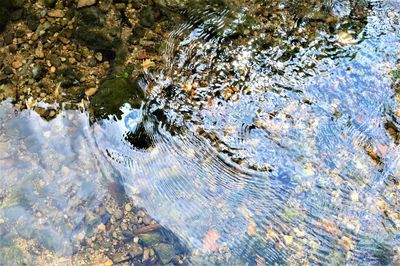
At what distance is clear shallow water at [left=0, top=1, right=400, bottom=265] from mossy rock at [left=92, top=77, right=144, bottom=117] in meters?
0.11

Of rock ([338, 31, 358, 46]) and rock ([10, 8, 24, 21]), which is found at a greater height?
rock ([338, 31, 358, 46])

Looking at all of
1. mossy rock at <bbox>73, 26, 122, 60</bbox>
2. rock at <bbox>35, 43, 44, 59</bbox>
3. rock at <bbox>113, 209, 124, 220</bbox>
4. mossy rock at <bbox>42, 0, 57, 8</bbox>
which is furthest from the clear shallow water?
mossy rock at <bbox>42, 0, 57, 8</bbox>

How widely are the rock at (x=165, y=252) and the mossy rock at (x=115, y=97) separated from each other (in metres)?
1.46

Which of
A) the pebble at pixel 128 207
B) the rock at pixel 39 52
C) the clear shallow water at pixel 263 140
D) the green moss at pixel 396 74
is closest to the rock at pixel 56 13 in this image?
the rock at pixel 39 52

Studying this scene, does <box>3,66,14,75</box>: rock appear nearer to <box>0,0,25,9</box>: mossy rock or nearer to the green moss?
<box>0,0,25,9</box>: mossy rock

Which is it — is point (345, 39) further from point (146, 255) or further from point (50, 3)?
point (50, 3)

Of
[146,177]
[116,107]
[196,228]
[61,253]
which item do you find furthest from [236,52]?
[61,253]

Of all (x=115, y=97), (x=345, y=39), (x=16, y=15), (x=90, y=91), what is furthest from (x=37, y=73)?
(x=345, y=39)

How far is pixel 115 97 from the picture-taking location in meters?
4.36

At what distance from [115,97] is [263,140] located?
165 centimetres

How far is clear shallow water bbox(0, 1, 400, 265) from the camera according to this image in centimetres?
371

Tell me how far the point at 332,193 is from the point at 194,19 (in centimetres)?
262

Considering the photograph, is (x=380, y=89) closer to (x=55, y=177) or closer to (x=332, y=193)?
(x=332, y=193)

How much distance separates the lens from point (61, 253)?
3721 millimetres
